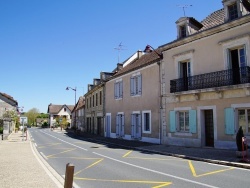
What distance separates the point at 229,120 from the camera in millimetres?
14023

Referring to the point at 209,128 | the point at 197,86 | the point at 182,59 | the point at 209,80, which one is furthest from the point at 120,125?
the point at 209,80

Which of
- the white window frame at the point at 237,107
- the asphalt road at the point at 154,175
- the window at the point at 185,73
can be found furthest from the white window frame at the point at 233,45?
the asphalt road at the point at 154,175

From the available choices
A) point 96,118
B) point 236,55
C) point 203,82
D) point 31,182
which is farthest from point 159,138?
point 96,118

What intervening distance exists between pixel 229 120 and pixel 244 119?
75 cm

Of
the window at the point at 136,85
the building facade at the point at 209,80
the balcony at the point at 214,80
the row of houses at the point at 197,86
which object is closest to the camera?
→ the balcony at the point at 214,80

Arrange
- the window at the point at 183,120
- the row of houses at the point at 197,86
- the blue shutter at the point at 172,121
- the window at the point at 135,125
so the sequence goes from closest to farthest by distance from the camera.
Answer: the row of houses at the point at 197,86 → the window at the point at 183,120 → the blue shutter at the point at 172,121 → the window at the point at 135,125

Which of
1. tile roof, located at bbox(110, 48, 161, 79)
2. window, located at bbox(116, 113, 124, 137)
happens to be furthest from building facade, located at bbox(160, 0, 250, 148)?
window, located at bbox(116, 113, 124, 137)

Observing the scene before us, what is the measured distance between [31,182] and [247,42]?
11.9 meters

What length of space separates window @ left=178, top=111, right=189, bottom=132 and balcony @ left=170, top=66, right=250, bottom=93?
162 cm

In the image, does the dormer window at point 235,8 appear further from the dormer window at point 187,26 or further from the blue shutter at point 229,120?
the blue shutter at point 229,120

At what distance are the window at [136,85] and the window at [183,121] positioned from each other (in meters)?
5.37

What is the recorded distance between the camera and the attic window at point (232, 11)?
14.5 metres

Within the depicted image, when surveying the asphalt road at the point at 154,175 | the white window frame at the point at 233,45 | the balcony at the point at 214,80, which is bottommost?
the asphalt road at the point at 154,175

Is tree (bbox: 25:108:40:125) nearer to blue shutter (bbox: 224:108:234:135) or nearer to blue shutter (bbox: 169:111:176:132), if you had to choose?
blue shutter (bbox: 169:111:176:132)
